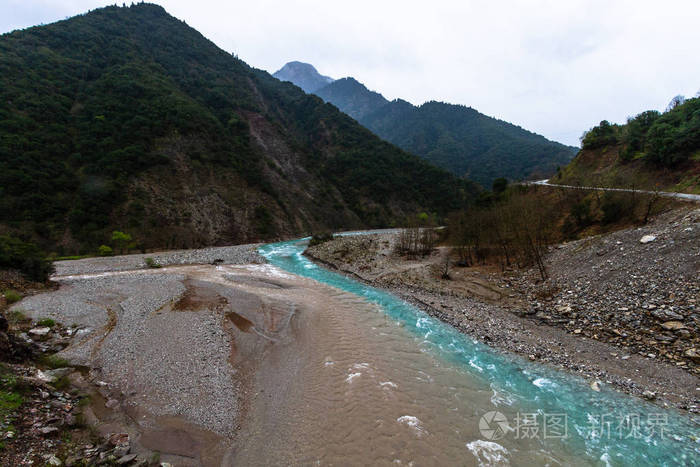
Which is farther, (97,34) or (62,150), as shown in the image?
(97,34)

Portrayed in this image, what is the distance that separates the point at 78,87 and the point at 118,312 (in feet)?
217

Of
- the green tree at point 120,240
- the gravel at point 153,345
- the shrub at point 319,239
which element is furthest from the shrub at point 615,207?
the green tree at point 120,240

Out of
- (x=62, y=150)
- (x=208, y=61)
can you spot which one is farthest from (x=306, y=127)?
(x=62, y=150)

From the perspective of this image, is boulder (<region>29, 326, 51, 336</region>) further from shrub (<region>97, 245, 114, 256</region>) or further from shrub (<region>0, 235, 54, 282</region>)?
shrub (<region>97, 245, 114, 256</region>)

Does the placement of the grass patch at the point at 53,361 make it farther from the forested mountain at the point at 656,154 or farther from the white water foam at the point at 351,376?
the forested mountain at the point at 656,154

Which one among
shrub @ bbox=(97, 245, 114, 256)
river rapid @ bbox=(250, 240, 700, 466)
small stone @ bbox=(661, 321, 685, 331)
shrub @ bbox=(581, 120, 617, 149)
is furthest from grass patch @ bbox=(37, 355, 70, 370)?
shrub @ bbox=(581, 120, 617, 149)

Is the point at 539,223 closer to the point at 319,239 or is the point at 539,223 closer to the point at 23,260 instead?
the point at 319,239

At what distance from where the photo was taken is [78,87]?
167ft

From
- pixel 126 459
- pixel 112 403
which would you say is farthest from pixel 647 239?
pixel 112 403

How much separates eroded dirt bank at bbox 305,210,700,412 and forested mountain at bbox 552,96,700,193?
8.55 metres

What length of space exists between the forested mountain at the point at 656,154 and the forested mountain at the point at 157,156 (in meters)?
52.8

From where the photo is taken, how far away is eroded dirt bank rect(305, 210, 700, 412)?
30.2 feet

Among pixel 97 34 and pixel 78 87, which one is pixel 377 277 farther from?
pixel 97 34

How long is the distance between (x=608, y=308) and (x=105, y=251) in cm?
4715
